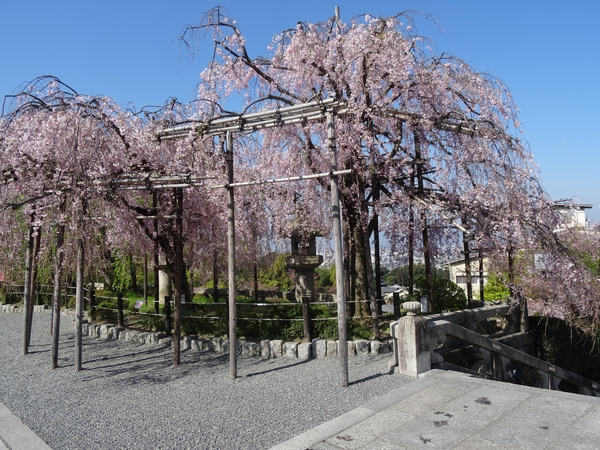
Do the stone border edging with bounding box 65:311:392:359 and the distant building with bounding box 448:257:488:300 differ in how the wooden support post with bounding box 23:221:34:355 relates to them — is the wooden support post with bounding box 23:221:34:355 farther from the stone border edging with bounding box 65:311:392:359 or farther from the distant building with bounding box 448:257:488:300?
the distant building with bounding box 448:257:488:300

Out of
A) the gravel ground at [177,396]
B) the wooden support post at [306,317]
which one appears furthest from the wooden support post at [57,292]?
the wooden support post at [306,317]

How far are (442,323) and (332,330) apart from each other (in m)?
2.25

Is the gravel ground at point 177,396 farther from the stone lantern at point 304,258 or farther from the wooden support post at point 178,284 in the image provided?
the stone lantern at point 304,258

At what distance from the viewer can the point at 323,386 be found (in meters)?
6.32

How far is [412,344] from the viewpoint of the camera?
21.3 ft

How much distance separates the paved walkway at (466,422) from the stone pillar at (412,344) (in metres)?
0.74

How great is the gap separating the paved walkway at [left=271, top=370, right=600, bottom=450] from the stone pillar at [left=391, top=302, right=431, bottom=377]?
2.44 feet

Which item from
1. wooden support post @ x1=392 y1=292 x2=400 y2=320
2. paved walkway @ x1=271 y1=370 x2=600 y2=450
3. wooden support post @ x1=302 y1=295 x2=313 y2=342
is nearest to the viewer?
paved walkway @ x1=271 y1=370 x2=600 y2=450

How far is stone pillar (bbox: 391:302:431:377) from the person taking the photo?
6480mm

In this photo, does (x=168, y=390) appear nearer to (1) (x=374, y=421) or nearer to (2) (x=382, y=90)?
(1) (x=374, y=421)

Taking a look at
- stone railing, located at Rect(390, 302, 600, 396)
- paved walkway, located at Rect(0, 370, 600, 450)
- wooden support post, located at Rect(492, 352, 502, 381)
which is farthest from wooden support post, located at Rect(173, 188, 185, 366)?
wooden support post, located at Rect(492, 352, 502, 381)

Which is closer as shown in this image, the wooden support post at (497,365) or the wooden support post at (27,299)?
the wooden support post at (497,365)

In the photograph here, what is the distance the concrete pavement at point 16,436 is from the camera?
4633 millimetres

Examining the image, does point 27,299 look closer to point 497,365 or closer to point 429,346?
point 429,346
